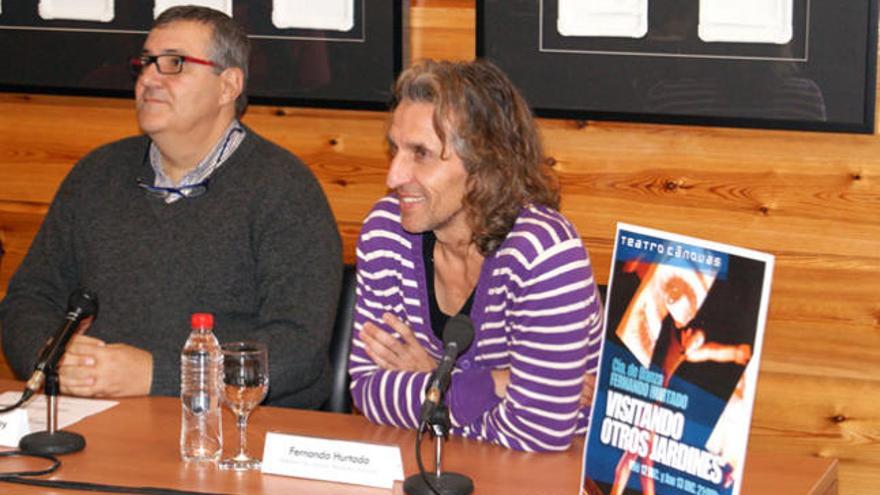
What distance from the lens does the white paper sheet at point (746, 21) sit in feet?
9.55

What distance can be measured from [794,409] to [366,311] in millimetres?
1130

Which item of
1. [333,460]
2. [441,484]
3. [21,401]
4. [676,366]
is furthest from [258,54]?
[676,366]

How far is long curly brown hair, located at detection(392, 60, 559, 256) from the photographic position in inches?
95.4

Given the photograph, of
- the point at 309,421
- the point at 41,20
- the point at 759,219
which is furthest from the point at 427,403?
the point at 41,20

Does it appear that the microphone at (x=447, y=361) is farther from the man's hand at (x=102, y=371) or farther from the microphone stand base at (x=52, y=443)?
the man's hand at (x=102, y=371)

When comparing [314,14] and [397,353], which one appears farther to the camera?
[314,14]

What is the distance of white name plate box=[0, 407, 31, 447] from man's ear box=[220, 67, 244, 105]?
102cm

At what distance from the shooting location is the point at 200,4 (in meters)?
3.43

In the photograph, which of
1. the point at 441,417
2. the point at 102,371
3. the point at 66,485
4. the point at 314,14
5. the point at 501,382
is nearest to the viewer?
the point at 441,417

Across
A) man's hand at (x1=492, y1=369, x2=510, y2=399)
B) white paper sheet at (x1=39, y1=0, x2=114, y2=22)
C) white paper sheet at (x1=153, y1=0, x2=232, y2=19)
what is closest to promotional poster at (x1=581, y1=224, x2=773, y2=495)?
man's hand at (x1=492, y1=369, x2=510, y2=399)

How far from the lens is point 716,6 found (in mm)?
2959

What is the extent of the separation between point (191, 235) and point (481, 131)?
786 mm

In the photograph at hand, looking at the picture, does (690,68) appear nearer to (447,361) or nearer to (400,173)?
(400,173)

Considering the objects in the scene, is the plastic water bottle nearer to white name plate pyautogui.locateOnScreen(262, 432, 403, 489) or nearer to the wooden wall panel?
white name plate pyautogui.locateOnScreen(262, 432, 403, 489)
